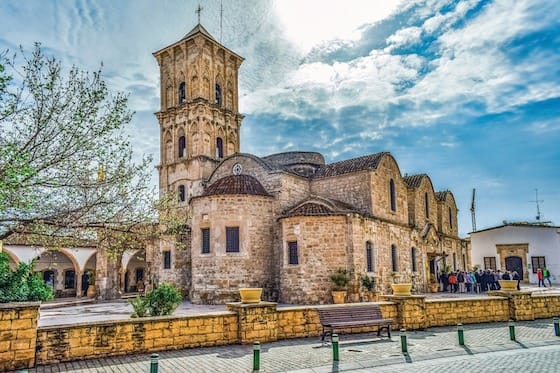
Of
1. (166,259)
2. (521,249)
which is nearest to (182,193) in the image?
(166,259)

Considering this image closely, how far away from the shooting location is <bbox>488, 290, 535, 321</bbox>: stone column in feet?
41.4

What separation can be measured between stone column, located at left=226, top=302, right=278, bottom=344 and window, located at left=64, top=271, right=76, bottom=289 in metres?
24.5

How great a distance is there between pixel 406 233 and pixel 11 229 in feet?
65.8

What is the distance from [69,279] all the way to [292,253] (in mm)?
19272

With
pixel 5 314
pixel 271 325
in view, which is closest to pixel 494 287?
pixel 271 325

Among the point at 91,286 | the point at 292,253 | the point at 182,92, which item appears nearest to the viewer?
the point at 292,253

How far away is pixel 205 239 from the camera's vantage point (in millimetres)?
19828

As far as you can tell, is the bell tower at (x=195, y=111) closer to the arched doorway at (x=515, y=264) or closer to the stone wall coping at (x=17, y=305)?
the stone wall coping at (x=17, y=305)

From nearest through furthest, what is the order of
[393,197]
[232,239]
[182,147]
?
[232,239]
[393,197]
[182,147]

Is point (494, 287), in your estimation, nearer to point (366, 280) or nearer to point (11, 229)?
point (366, 280)

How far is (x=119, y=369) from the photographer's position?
7297mm

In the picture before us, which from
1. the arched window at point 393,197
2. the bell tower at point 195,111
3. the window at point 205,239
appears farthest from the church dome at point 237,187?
the arched window at point 393,197

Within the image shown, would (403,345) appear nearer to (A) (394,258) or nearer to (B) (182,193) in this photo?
(A) (394,258)

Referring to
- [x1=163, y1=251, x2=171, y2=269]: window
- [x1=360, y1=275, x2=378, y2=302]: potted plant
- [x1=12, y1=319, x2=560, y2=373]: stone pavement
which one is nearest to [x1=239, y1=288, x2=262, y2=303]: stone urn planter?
[x1=12, y1=319, x2=560, y2=373]: stone pavement
